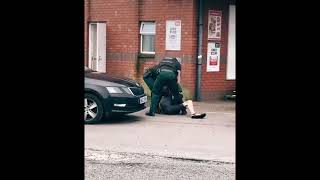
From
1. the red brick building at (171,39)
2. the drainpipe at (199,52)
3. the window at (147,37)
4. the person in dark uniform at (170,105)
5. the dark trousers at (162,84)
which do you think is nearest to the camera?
the dark trousers at (162,84)

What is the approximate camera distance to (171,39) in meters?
14.1

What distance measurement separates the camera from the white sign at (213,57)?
14.2m

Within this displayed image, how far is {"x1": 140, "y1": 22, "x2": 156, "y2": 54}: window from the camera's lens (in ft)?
47.8

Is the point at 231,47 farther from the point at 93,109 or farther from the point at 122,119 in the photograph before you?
the point at 93,109

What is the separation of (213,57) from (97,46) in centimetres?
333

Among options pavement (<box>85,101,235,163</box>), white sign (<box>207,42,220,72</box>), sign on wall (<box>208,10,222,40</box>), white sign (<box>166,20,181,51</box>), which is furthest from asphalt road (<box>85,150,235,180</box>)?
sign on wall (<box>208,10,222,40</box>)

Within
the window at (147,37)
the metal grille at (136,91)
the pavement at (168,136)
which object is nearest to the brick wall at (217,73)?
the window at (147,37)

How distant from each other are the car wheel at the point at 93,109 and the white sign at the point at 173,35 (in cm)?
482

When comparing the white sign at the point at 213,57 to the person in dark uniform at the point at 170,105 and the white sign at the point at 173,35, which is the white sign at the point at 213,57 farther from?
the person in dark uniform at the point at 170,105

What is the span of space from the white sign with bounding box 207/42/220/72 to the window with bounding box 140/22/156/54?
157 cm

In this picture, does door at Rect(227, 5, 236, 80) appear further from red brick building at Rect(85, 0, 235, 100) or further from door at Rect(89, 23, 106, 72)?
door at Rect(89, 23, 106, 72)
